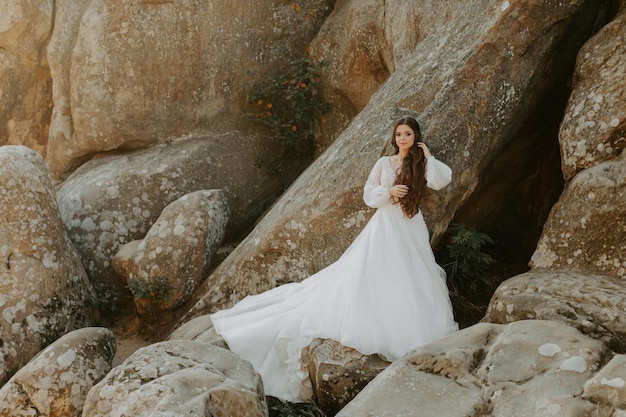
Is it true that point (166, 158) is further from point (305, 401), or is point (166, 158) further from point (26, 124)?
point (305, 401)

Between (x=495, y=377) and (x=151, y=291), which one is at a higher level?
(x=151, y=291)

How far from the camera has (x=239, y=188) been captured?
9375 mm

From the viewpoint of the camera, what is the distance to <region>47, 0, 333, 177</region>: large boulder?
9.51 m

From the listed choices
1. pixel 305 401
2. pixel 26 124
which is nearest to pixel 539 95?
pixel 305 401

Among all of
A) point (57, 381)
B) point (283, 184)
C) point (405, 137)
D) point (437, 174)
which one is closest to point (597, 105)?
point (437, 174)

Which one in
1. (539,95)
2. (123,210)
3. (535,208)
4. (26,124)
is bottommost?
(535,208)

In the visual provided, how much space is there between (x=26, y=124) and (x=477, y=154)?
703 centimetres

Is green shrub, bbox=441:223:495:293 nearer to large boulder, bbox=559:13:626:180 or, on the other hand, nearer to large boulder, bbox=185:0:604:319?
large boulder, bbox=185:0:604:319

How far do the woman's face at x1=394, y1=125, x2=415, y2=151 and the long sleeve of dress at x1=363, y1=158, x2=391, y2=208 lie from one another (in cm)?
23

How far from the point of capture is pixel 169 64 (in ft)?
31.3

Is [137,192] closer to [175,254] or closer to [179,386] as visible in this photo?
[175,254]

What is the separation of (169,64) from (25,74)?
2509mm

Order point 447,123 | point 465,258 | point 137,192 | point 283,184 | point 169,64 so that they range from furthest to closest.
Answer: point 283,184 < point 169,64 < point 137,192 < point 465,258 < point 447,123

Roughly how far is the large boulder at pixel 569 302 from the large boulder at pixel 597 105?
97 cm
